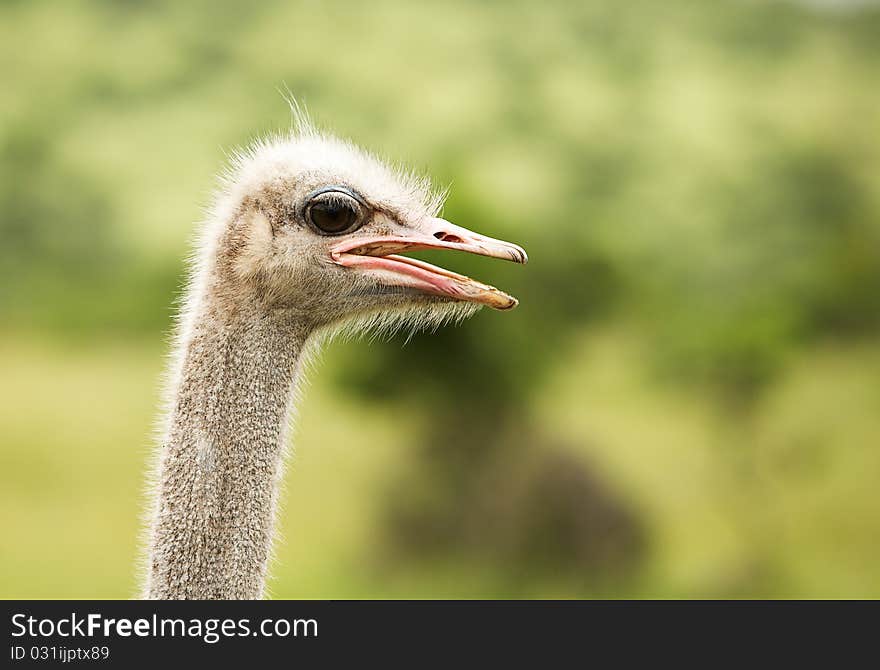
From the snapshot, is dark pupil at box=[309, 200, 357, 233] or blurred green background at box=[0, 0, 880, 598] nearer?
dark pupil at box=[309, 200, 357, 233]

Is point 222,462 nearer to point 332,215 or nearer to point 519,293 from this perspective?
point 332,215

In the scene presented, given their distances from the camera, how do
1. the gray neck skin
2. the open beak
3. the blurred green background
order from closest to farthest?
the gray neck skin → the open beak → the blurred green background

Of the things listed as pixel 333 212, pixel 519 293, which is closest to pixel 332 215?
pixel 333 212

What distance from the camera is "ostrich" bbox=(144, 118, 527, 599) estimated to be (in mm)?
2297

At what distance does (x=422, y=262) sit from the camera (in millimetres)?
2500

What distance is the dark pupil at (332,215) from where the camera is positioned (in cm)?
246

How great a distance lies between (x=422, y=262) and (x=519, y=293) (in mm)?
12656

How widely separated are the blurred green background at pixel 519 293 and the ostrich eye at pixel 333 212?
0.39 m

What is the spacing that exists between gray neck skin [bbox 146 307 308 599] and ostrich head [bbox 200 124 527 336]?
9cm

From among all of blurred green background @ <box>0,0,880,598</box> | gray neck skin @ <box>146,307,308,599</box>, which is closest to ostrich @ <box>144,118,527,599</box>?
gray neck skin @ <box>146,307,308,599</box>

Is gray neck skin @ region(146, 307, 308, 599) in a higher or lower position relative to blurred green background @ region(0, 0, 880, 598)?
lower

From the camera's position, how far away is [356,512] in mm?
18969

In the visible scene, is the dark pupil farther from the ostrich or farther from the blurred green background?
the blurred green background
